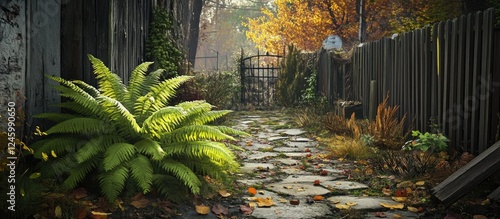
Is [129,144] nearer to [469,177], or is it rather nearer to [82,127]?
[82,127]

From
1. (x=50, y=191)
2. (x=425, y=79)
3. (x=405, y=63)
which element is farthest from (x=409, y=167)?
(x=50, y=191)

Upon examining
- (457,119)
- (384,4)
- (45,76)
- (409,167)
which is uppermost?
(384,4)

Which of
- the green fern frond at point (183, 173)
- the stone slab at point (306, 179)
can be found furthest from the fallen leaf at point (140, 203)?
the stone slab at point (306, 179)

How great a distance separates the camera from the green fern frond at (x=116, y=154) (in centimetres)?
349

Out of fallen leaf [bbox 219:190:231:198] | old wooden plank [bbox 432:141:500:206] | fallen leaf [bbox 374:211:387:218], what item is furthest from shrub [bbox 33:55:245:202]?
old wooden plank [bbox 432:141:500:206]

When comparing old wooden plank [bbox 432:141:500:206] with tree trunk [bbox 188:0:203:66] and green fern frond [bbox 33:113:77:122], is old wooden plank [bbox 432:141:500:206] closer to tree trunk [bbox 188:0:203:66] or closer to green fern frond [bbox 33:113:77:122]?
green fern frond [bbox 33:113:77:122]

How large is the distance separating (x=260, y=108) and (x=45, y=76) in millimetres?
10582

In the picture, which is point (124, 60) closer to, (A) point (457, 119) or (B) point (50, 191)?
(B) point (50, 191)

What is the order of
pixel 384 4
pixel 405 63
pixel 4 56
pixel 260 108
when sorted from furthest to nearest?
pixel 384 4
pixel 260 108
pixel 405 63
pixel 4 56

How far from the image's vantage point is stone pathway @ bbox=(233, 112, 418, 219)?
154 inches

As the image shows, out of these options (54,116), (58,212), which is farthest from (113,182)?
(54,116)

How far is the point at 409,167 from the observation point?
487 cm

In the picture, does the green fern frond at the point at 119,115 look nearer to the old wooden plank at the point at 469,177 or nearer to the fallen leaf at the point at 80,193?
the fallen leaf at the point at 80,193

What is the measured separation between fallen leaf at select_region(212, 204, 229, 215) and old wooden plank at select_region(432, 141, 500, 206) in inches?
69.2
